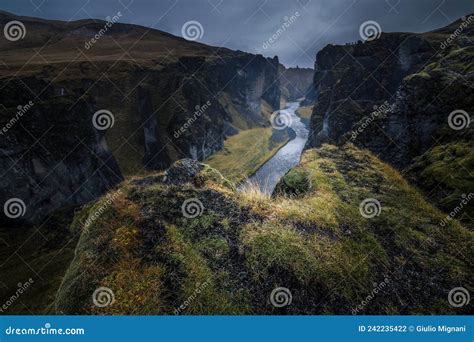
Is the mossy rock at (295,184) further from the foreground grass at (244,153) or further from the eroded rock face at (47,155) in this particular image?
the foreground grass at (244,153)

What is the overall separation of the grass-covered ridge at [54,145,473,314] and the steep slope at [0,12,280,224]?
33.5 metres

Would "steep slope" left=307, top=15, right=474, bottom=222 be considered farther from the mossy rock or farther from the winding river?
the winding river

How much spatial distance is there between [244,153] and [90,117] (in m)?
58.4

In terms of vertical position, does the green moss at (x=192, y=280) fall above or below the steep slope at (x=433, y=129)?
above

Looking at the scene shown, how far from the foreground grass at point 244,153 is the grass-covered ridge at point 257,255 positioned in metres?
65.4

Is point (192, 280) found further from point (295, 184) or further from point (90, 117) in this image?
point (90, 117)

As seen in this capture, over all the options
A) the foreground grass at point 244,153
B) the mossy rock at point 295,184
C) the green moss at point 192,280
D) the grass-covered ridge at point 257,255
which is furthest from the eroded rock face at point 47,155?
the green moss at point 192,280

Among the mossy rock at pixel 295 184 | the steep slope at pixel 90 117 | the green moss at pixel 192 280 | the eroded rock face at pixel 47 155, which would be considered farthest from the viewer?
the steep slope at pixel 90 117

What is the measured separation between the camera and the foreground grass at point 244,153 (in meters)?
87.8

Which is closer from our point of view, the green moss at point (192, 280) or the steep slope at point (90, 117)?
the green moss at point (192, 280)

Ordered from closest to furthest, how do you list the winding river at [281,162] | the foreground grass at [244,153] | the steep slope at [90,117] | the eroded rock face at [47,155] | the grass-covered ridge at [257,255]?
the grass-covered ridge at [257,255], the eroded rock face at [47,155], the steep slope at [90,117], the winding river at [281,162], the foreground grass at [244,153]

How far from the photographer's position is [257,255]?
598 centimetres

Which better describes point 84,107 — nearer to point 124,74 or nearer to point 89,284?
point 124,74

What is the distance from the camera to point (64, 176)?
56.9m
